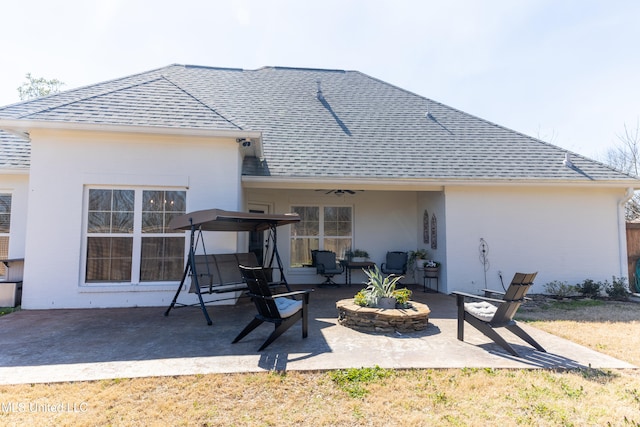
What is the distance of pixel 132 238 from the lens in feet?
22.4

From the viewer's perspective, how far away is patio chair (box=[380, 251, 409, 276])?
9.96m

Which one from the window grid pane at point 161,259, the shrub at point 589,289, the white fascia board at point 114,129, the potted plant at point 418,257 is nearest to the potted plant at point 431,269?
the potted plant at point 418,257

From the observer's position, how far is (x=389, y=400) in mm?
3088

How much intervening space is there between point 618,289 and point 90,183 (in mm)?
12050

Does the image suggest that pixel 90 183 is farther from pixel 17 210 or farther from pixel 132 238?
pixel 17 210

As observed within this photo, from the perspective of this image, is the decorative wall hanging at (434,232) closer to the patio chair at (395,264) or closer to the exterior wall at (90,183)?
the patio chair at (395,264)

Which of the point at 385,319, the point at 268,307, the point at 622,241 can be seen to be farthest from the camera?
the point at 622,241

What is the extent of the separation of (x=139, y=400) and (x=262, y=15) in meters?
8.39

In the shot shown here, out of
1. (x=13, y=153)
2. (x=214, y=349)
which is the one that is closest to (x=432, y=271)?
(x=214, y=349)

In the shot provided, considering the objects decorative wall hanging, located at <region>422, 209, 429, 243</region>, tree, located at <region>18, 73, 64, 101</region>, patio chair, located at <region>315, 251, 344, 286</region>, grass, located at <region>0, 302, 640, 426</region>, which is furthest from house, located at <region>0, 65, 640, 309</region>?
tree, located at <region>18, 73, 64, 101</region>

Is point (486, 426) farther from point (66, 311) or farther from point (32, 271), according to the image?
point (32, 271)

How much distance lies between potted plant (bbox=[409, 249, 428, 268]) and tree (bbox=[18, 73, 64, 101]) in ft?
93.9

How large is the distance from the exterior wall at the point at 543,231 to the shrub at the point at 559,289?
0.12m

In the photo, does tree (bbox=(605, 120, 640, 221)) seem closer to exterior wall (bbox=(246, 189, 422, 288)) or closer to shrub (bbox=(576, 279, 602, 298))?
shrub (bbox=(576, 279, 602, 298))
